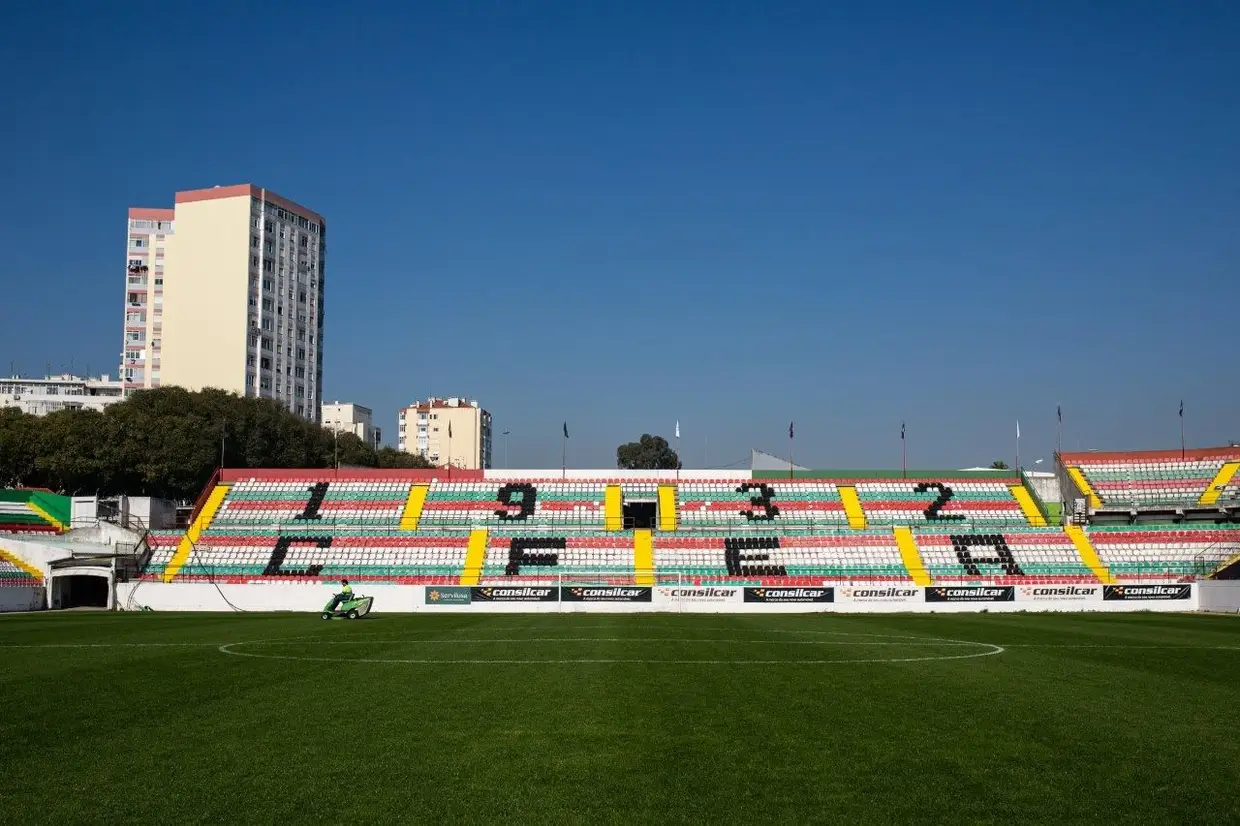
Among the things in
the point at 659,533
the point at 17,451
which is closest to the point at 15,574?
the point at 17,451

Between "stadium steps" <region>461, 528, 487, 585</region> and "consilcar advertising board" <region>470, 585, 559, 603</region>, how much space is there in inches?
186

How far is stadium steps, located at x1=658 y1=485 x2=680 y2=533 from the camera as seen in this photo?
74.2 m

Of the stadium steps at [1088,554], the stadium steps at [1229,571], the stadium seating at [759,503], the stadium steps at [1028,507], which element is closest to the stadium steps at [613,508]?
the stadium seating at [759,503]

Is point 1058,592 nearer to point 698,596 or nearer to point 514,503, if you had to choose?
point 698,596

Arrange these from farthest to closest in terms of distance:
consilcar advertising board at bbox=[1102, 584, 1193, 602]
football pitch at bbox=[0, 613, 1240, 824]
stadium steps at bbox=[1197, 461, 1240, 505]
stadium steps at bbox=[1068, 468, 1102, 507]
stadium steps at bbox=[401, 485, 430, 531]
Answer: stadium steps at bbox=[401, 485, 430, 531] → stadium steps at bbox=[1068, 468, 1102, 507] → stadium steps at bbox=[1197, 461, 1240, 505] → consilcar advertising board at bbox=[1102, 584, 1193, 602] → football pitch at bbox=[0, 613, 1240, 824]

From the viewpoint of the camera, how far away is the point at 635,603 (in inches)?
2266

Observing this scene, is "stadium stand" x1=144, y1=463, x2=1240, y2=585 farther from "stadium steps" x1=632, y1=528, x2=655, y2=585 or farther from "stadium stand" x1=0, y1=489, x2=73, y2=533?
"stadium stand" x1=0, y1=489, x2=73, y2=533

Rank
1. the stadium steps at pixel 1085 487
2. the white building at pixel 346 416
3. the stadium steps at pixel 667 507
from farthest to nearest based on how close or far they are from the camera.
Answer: the white building at pixel 346 416 < the stadium steps at pixel 667 507 < the stadium steps at pixel 1085 487

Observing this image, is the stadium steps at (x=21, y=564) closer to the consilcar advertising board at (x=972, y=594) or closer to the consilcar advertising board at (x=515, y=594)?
the consilcar advertising board at (x=515, y=594)

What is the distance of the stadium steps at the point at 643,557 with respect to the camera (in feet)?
202

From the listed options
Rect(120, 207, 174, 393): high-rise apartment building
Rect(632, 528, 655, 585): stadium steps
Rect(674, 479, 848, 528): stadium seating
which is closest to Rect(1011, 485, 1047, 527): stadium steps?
Rect(674, 479, 848, 528): stadium seating

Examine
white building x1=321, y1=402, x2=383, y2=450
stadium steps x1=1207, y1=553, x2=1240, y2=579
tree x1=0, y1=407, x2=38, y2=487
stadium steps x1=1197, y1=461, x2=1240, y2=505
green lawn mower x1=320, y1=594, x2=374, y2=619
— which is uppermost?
white building x1=321, y1=402, x2=383, y2=450

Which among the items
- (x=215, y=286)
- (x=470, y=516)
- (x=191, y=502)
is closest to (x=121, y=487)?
(x=191, y=502)

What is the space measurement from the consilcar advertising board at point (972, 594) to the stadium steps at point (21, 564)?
155 ft
